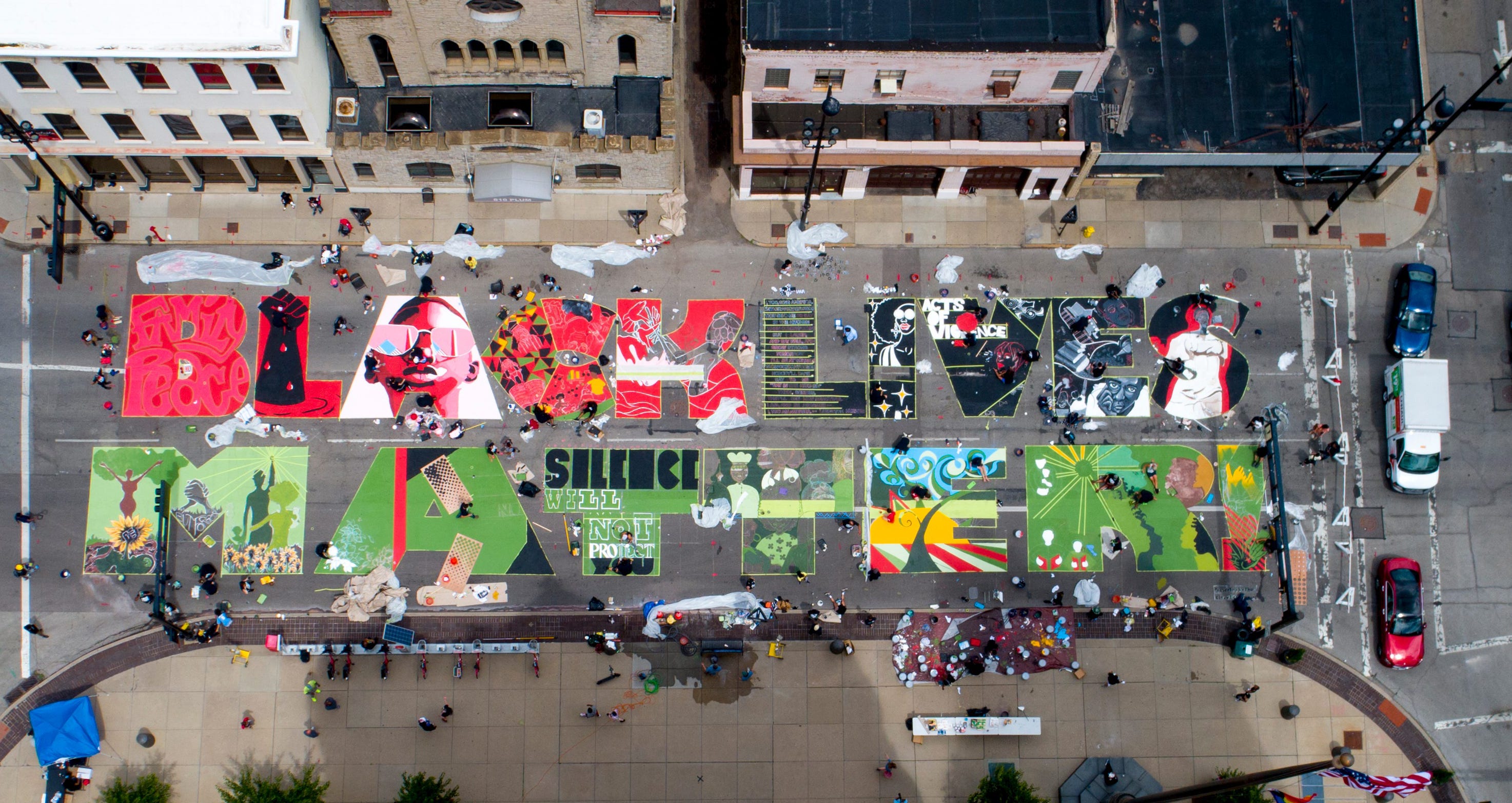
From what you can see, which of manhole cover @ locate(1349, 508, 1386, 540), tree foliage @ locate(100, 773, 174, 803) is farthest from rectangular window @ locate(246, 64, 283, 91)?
manhole cover @ locate(1349, 508, 1386, 540)

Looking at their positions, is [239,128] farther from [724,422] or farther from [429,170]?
[724,422]

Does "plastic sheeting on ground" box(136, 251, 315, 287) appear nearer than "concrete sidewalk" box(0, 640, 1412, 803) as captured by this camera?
No

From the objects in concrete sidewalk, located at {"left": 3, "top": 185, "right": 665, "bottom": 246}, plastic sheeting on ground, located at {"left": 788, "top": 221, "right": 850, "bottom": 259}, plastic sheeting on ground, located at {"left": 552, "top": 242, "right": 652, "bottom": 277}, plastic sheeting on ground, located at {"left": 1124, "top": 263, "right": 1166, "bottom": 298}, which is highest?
concrete sidewalk, located at {"left": 3, "top": 185, "right": 665, "bottom": 246}

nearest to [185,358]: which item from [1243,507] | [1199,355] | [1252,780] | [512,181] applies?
[512,181]

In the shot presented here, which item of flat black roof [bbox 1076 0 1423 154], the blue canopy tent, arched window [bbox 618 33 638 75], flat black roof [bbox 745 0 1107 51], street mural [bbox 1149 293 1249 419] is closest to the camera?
flat black roof [bbox 745 0 1107 51]

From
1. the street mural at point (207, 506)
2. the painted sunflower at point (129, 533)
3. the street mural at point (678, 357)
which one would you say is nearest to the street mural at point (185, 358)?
the street mural at point (207, 506)

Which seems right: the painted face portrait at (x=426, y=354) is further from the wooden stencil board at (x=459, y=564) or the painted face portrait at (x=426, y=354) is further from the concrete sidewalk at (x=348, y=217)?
the wooden stencil board at (x=459, y=564)

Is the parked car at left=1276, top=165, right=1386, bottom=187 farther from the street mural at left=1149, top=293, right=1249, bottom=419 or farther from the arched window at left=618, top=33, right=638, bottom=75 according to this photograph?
the arched window at left=618, top=33, right=638, bottom=75

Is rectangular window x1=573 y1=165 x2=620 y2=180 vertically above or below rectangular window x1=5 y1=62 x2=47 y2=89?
below
